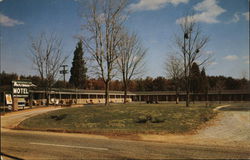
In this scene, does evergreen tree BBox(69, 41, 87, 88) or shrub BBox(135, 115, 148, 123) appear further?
evergreen tree BBox(69, 41, 87, 88)

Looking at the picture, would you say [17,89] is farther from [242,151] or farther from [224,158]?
[242,151]

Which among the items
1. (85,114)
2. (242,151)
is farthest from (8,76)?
(85,114)

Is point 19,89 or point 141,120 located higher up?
point 19,89

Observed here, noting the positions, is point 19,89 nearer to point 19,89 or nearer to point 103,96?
point 19,89

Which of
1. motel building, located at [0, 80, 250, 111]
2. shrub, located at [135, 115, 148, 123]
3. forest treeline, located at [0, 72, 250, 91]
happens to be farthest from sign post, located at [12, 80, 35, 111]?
forest treeline, located at [0, 72, 250, 91]

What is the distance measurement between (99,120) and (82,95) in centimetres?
4431

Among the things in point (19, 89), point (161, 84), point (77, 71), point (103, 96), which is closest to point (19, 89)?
point (19, 89)

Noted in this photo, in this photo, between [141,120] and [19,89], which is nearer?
[19,89]

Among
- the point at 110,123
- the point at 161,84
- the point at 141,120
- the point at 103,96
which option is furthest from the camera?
the point at 161,84

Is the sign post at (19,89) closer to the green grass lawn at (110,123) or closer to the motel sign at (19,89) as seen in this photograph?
the motel sign at (19,89)

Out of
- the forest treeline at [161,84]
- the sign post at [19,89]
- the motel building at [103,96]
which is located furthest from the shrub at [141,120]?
the forest treeline at [161,84]

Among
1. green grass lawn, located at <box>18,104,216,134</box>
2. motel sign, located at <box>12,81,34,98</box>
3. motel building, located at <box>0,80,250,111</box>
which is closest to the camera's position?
motel sign, located at <box>12,81,34,98</box>

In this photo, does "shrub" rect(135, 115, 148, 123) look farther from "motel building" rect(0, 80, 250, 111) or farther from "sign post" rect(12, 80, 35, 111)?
"sign post" rect(12, 80, 35, 111)

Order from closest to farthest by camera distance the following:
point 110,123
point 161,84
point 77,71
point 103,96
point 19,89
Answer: point 19,89
point 110,123
point 77,71
point 103,96
point 161,84
